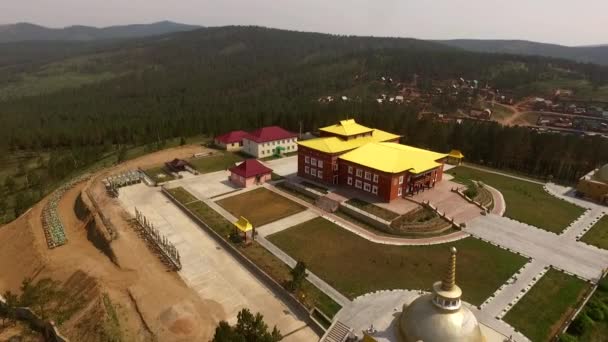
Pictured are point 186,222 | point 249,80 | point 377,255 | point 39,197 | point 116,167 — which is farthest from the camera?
point 249,80

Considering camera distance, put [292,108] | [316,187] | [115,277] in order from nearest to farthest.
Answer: [115,277] < [316,187] < [292,108]

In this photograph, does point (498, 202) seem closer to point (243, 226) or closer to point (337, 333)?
point (337, 333)

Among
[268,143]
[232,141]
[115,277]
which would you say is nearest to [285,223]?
[115,277]

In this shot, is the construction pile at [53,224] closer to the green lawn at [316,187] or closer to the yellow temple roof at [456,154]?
the green lawn at [316,187]

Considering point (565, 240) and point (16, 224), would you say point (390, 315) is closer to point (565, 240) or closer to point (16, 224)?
point (565, 240)

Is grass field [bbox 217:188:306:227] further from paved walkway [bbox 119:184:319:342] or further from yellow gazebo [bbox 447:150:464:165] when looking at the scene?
yellow gazebo [bbox 447:150:464:165]

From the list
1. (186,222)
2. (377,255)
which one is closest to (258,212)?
(186,222)

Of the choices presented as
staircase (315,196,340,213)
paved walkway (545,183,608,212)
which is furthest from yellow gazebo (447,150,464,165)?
staircase (315,196,340,213)

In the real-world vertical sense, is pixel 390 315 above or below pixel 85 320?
above
